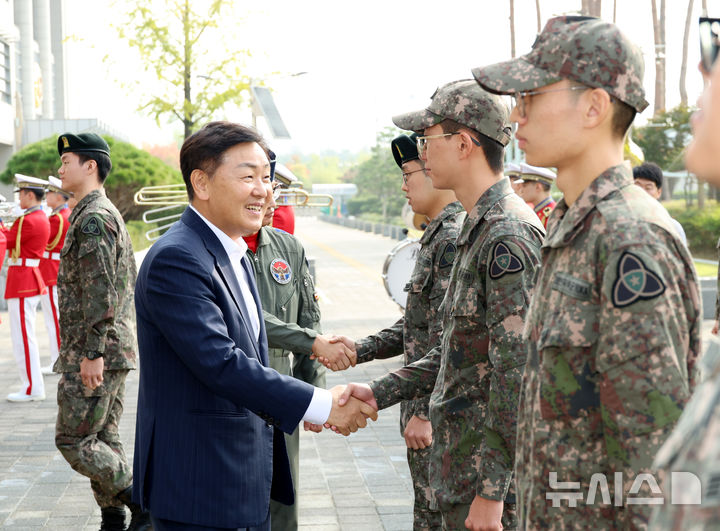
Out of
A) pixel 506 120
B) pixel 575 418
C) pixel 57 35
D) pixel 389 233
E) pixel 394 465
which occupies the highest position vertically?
pixel 57 35

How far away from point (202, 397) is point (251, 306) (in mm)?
423

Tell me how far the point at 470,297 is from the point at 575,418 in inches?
33.8

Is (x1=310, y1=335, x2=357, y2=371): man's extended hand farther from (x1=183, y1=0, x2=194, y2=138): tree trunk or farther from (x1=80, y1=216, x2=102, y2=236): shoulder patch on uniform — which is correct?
(x1=183, y1=0, x2=194, y2=138): tree trunk

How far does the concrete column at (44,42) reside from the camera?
45688mm

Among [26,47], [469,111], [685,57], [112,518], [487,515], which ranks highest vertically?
[26,47]

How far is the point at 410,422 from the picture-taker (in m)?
3.71

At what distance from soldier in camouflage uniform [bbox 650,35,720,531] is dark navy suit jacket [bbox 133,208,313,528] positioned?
173 centimetres

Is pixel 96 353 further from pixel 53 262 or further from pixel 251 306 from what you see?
pixel 53 262

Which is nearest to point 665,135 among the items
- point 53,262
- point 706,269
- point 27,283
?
point 706,269

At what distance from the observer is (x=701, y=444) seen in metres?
1.13

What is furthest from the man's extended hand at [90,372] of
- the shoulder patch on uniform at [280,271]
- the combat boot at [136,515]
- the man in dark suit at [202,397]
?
the man in dark suit at [202,397]

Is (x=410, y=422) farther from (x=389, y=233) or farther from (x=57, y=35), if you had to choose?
(x=57, y=35)

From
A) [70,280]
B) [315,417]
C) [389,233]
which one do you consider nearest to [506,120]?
[315,417]

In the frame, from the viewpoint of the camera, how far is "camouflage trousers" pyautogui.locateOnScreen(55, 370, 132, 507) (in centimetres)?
476
